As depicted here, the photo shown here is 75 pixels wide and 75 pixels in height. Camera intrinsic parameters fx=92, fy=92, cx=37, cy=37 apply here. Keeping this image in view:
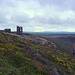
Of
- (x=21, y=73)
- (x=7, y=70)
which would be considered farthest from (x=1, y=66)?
(x=21, y=73)

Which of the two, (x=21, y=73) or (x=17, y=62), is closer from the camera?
(x=21, y=73)

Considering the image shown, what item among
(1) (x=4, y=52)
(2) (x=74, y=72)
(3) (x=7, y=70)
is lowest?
(2) (x=74, y=72)

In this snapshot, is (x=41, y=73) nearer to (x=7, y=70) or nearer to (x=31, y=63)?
(x=31, y=63)

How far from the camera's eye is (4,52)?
1294 cm

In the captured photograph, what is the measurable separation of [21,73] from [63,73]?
17.7 ft

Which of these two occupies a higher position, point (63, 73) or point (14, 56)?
point (14, 56)

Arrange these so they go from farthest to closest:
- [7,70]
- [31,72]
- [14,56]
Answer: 1. [14,56]
2. [31,72]
3. [7,70]

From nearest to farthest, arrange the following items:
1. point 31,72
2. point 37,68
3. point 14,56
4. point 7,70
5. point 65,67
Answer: point 7,70
point 31,72
point 37,68
point 14,56
point 65,67

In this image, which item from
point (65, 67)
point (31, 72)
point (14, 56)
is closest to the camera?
point (31, 72)

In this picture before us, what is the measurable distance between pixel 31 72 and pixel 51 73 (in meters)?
2.33

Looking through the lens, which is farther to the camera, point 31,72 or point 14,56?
point 14,56

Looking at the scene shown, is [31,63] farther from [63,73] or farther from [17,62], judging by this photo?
[63,73]

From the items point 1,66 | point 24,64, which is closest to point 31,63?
point 24,64

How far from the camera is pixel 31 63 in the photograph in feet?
38.0
